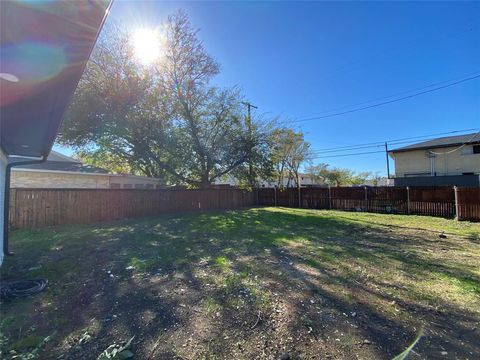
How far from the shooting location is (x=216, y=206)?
1678cm

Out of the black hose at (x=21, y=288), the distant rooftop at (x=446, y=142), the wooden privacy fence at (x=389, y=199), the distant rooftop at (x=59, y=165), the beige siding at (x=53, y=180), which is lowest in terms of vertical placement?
the black hose at (x=21, y=288)

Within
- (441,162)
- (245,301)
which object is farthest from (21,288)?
(441,162)

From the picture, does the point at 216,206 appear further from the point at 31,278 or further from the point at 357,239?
the point at 31,278

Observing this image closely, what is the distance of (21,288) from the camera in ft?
11.5

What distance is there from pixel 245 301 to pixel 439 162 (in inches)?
863

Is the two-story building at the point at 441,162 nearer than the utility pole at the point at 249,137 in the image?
No

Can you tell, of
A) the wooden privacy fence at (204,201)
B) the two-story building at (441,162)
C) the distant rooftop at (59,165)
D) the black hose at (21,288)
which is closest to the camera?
the black hose at (21,288)

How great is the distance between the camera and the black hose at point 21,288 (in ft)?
10.8

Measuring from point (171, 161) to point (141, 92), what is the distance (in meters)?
4.15

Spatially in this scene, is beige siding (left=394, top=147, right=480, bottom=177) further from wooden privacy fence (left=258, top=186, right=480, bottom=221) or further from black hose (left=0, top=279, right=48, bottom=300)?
black hose (left=0, top=279, right=48, bottom=300)

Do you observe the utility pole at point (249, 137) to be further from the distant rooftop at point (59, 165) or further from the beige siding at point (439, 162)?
the beige siding at point (439, 162)

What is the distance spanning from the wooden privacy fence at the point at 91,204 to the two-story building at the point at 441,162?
15.7 meters

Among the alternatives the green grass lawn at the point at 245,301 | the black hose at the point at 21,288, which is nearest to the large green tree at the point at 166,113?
the green grass lawn at the point at 245,301

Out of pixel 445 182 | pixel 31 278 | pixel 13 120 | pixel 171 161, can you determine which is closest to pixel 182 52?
pixel 171 161
